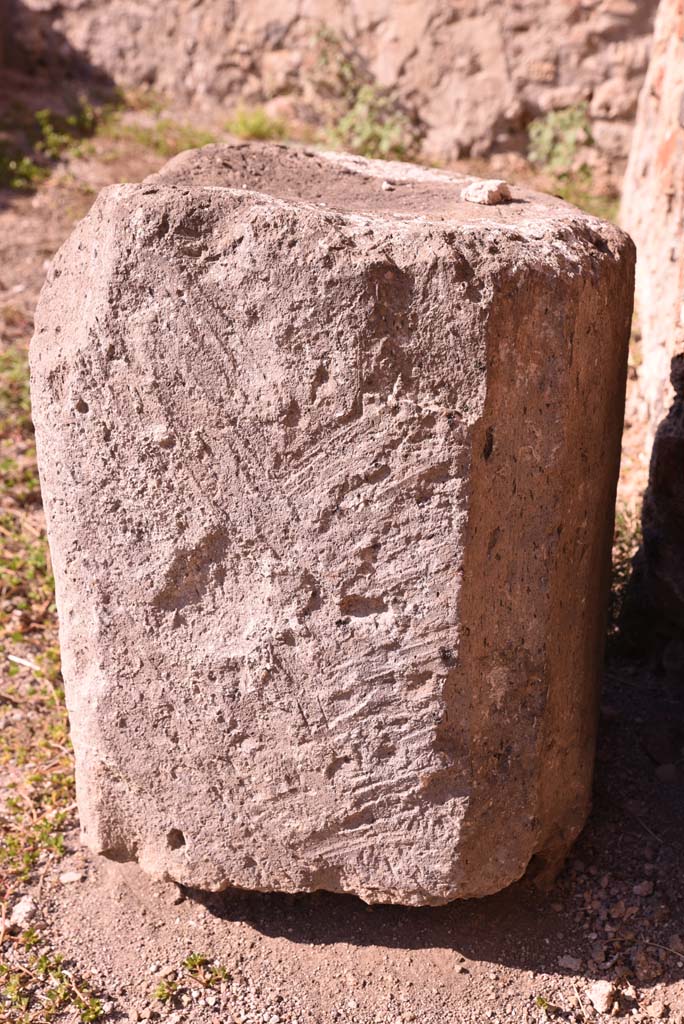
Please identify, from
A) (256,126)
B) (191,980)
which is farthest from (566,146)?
(191,980)

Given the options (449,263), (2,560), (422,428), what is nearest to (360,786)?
(422,428)

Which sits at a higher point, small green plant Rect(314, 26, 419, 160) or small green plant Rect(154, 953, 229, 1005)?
small green plant Rect(314, 26, 419, 160)

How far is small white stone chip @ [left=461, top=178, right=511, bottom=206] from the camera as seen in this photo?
2166mm

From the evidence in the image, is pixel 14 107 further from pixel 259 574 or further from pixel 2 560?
pixel 259 574

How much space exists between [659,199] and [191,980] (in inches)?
126

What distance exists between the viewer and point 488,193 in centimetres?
216

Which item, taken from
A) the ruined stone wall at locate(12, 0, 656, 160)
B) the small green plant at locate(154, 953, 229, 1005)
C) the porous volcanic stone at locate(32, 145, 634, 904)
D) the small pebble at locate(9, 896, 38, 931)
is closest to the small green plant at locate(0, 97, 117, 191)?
the ruined stone wall at locate(12, 0, 656, 160)

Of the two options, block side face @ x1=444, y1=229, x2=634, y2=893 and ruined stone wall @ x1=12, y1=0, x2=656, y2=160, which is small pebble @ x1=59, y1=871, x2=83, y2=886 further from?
ruined stone wall @ x1=12, y1=0, x2=656, y2=160

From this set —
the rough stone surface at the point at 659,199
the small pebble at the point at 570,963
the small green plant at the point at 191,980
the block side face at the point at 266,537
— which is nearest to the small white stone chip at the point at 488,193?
the block side face at the point at 266,537

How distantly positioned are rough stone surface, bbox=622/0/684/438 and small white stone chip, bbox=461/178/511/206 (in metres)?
1.19

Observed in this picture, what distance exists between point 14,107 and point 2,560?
3.71m

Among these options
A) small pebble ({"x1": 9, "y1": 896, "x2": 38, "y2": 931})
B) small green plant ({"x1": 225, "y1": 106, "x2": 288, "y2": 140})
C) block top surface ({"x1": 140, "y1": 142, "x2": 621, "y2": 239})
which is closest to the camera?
block top surface ({"x1": 140, "y1": 142, "x2": 621, "y2": 239})

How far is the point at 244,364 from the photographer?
5.97 ft

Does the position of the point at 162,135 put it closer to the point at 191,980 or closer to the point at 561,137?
the point at 561,137
